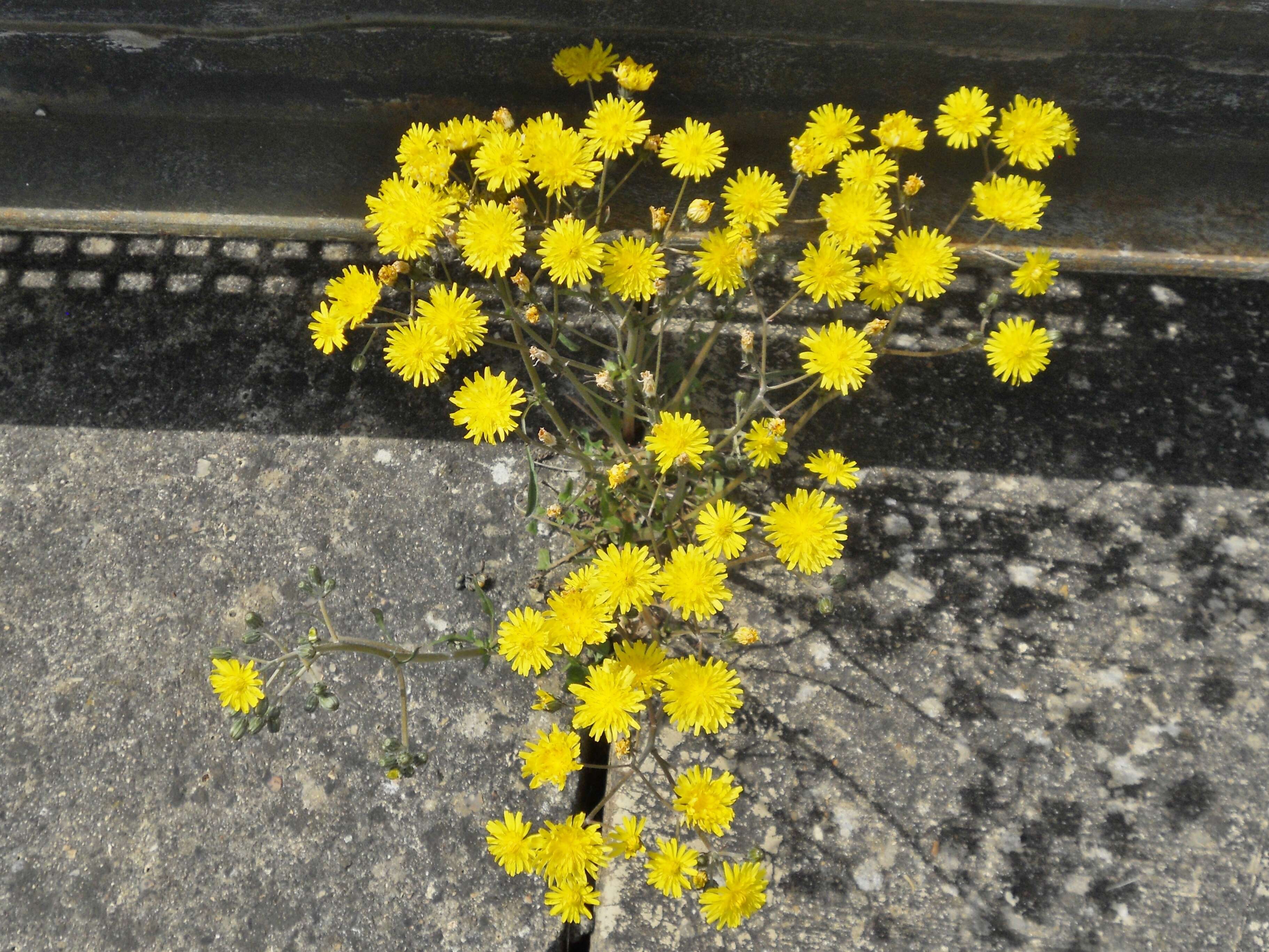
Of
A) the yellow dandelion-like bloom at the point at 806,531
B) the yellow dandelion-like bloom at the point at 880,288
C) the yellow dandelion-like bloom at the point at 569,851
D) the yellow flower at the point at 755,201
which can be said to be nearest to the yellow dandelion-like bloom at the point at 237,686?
the yellow dandelion-like bloom at the point at 569,851

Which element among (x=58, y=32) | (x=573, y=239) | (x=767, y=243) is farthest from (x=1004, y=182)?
(x=58, y=32)

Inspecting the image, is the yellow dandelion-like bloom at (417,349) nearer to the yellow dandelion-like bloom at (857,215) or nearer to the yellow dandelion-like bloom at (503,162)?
the yellow dandelion-like bloom at (503,162)

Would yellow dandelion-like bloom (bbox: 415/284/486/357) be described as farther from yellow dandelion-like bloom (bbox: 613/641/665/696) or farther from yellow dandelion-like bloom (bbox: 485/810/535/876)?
yellow dandelion-like bloom (bbox: 485/810/535/876)

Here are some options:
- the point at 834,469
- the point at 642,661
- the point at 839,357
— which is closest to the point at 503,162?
the point at 839,357

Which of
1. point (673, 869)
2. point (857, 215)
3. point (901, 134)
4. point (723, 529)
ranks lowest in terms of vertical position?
point (673, 869)

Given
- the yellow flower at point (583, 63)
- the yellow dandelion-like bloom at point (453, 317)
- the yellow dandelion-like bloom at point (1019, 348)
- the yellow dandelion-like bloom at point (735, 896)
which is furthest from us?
the yellow flower at point (583, 63)

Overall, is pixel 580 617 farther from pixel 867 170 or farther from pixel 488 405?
pixel 867 170
